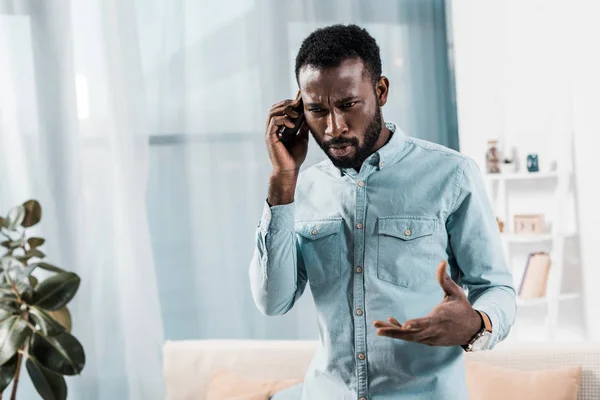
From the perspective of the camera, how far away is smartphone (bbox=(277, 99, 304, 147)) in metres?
1.35

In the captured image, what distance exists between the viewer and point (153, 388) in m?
3.39

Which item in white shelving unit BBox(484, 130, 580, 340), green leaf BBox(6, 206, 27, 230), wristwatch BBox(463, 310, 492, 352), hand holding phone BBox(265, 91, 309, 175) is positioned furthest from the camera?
white shelving unit BBox(484, 130, 580, 340)

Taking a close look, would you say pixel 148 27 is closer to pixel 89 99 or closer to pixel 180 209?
pixel 89 99

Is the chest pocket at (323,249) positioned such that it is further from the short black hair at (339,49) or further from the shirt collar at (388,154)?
the short black hair at (339,49)

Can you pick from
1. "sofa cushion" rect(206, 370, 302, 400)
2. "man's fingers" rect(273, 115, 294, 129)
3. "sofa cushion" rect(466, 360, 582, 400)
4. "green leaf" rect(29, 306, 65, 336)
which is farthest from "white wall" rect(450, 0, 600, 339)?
"green leaf" rect(29, 306, 65, 336)

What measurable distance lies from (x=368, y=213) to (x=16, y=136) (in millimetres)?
2450

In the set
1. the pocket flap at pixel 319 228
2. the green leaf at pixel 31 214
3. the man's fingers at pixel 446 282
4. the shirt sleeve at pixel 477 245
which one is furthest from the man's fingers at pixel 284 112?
the green leaf at pixel 31 214

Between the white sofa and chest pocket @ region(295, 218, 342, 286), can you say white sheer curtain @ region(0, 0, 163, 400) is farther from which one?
chest pocket @ region(295, 218, 342, 286)

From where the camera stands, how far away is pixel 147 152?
3.41m

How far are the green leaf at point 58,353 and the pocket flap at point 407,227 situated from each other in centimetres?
79

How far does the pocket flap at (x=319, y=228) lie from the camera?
1318mm

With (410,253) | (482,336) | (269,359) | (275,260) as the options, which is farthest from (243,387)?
(482,336)

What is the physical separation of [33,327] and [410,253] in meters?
0.92

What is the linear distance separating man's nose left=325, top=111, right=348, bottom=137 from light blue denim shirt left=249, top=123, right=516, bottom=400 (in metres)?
0.12
